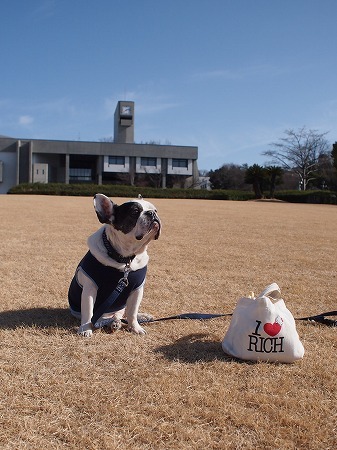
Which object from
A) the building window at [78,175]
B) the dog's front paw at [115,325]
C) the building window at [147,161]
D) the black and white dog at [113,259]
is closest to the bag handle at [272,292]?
the black and white dog at [113,259]

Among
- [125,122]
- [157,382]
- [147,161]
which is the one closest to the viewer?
[157,382]

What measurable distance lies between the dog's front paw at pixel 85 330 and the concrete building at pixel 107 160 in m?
60.4

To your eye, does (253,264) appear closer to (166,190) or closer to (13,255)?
(13,255)

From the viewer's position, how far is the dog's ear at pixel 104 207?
10.8 ft

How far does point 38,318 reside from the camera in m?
3.81

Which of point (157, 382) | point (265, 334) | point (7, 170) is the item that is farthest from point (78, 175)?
point (157, 382)

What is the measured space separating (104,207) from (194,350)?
1.24 metres

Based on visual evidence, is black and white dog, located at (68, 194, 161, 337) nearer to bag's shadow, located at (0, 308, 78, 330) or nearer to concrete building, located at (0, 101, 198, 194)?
bag's shadow, located at (0, 308, 78, 330)

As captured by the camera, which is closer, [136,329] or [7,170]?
[136,329]

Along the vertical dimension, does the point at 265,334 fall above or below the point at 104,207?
below

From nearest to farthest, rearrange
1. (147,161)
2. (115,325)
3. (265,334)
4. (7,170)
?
(265,334) → (115,325) → (7,170) → (147,161)

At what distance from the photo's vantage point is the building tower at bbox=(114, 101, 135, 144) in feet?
225

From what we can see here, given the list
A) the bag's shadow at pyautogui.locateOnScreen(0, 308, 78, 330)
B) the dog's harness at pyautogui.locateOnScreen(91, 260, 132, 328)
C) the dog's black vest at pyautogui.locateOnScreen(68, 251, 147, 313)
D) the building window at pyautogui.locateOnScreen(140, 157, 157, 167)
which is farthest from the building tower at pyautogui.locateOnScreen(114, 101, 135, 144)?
the dog's harness at pyautogui.locateOnScreen(91, 260, 132, 328)

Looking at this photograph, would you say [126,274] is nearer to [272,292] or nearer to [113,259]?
[113,259]
